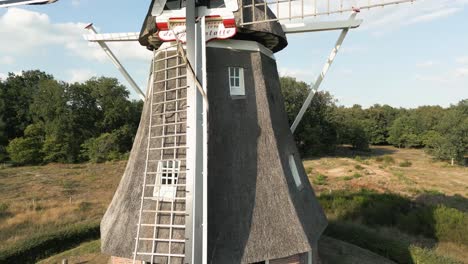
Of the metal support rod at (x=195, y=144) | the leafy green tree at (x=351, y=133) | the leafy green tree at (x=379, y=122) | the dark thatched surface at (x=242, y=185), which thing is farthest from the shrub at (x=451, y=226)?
the leafy green tree at (x=379, y=122)

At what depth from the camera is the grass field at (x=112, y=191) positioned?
55.5 ft

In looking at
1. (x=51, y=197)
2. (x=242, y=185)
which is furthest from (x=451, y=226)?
(x=51, y=197)

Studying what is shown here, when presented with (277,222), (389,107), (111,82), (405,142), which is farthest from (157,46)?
(389,107)

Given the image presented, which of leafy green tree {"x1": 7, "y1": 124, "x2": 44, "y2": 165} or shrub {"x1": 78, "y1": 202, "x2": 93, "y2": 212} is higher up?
leafy green tree {"x1": 7, "y1": 124, "x2": 44, "y2": 165}

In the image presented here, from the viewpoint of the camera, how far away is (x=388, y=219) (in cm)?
1956

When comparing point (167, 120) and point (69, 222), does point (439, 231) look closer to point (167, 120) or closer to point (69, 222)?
point (167, 120)

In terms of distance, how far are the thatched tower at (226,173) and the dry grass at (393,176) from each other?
20634 mm

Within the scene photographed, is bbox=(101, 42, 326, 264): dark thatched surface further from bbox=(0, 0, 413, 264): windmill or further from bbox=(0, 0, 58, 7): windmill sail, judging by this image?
bbox=(0, 0, 58, 7): windmill sail

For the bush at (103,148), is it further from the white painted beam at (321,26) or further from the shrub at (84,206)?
the white painted beam at (321,26)

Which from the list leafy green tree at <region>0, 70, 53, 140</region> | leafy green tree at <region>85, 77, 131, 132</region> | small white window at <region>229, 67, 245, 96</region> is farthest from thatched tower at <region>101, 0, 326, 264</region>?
leafy green tree at <region>0, 70, 53, 140</region>

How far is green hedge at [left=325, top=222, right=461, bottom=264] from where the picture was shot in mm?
12703

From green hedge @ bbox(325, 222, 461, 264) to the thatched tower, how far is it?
20.8ft

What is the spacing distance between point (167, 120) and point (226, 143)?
1609 millimetres

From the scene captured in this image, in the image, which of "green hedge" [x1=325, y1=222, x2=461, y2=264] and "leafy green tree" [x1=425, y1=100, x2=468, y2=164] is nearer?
"green hedge" [x1=325, y1=222, x2=461, y2=264]
